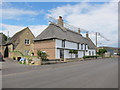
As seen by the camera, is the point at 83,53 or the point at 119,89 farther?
the point at 83,53

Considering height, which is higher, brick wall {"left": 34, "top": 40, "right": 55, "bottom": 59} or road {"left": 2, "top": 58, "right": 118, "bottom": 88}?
brick wall {"left": 34, "top": 40, "right": 55, "bottom": 59}

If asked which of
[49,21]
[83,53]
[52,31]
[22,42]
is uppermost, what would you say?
[49,21]

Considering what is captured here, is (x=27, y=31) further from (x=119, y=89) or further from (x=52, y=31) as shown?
(x=119, y=89)

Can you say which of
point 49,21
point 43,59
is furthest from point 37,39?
point 43,59

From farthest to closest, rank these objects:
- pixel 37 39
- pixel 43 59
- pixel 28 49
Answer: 1. pixel 28 49
2. pixel 37 39
3. pixel 43 59

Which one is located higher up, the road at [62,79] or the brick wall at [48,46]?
the brick wall at [48,46]

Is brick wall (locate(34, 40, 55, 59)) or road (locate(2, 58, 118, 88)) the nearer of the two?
road (locate(2, 58, 118, 88))

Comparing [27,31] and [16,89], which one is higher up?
[27,31]

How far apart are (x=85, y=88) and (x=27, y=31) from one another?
96.4 feet

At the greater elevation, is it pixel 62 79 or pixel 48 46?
pixel 48 46

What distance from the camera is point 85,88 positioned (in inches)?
226

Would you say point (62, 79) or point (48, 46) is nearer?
point (62, 79)

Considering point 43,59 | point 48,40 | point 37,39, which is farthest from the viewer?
point 37,39

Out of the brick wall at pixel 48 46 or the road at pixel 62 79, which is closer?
the road at pixel 62 79
